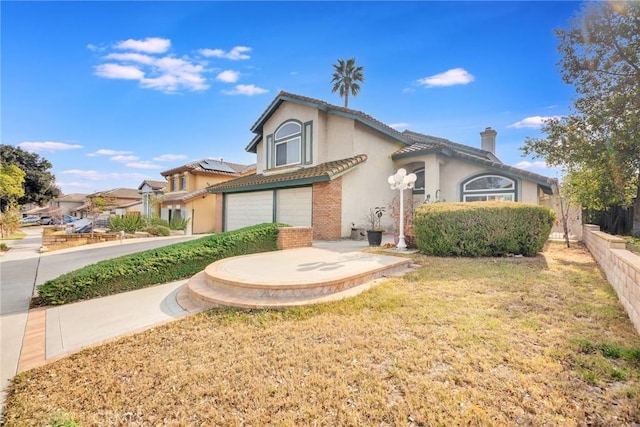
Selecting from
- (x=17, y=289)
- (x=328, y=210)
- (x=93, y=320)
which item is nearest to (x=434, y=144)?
(x=328, y=210)

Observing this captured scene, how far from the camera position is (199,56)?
39.2 ft

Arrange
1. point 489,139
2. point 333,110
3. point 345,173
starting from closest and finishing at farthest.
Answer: point 345,173 → point 333,110 → point 489,139

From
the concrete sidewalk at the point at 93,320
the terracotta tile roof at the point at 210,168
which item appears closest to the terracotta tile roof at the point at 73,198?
the terracotta tile roof at the point at 210,168

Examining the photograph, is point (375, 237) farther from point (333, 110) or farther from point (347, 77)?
point (347, 77)

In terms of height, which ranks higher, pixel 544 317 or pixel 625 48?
pixel 625 48

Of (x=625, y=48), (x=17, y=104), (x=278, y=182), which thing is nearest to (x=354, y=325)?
(x=278, y=182)

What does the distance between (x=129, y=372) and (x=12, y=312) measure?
444 centimetres

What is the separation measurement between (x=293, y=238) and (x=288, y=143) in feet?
27.7

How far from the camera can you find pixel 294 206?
14305mm

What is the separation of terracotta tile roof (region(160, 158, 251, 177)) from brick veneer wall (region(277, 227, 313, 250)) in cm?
1836

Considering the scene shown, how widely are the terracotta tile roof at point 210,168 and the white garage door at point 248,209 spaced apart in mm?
8054

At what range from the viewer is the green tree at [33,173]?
1512 inches

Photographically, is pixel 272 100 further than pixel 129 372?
Yes

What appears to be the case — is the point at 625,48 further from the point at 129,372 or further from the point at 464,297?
the point at 129,372
